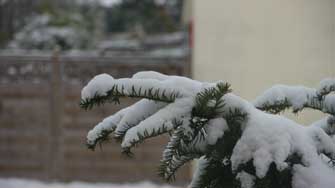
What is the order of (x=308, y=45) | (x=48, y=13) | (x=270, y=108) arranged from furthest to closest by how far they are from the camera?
(x=48, y=13) → (x=308, y=45) → (x=270, y=108)

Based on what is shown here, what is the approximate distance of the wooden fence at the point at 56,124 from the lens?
7.16m

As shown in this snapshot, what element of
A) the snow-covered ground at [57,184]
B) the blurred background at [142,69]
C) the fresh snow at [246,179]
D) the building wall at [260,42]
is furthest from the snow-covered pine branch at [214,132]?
the snow-covered ground at [57,184]

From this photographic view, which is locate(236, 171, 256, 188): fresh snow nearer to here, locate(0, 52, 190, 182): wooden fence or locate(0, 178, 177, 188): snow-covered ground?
locate(0, 178, 177, 188): snow-covered ground

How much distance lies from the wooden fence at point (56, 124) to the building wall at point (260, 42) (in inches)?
22.1

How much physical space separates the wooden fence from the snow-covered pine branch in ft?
19.1

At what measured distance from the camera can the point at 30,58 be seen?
7281mm

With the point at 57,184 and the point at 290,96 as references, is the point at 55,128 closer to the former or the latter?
the point at 57,184

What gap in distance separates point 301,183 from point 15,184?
6.16 m

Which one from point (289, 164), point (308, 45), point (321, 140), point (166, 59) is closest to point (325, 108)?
point (321, 140)

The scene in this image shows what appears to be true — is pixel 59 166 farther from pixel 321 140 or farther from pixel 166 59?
pixel 321 140

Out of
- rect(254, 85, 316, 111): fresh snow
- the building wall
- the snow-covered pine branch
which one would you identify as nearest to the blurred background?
the building wall

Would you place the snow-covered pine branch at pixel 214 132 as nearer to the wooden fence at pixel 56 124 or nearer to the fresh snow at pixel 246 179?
the fresh snow at pixel 246 179

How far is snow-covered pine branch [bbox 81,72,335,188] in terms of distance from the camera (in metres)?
1.20

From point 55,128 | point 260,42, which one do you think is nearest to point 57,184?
point 55,128
